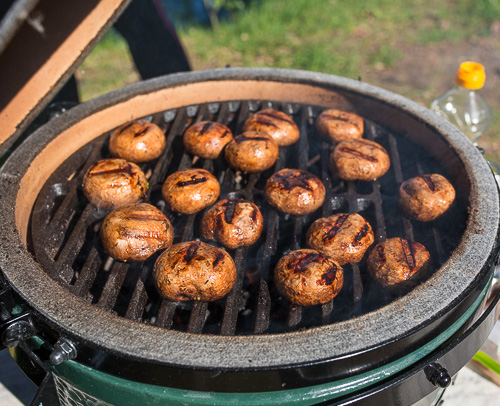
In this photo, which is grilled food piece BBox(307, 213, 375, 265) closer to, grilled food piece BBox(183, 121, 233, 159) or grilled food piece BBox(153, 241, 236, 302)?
grilled food piece BBox(153, 241, 236, 302)

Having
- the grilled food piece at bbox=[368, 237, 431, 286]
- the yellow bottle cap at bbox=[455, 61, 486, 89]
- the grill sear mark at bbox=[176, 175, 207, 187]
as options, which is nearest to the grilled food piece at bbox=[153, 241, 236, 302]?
the grill sear mark at bbox=[176, 175, 207, 187]

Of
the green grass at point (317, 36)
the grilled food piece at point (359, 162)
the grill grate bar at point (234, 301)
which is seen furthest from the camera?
the green grass at point (317, 36)

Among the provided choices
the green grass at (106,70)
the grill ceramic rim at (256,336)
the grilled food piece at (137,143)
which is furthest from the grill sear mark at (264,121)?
the green grass at (106,70)

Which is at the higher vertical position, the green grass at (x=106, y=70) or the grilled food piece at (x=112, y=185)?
the grilled food piece at (x=112, y=185)

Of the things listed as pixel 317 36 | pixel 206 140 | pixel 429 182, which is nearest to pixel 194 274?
pixel 206 140

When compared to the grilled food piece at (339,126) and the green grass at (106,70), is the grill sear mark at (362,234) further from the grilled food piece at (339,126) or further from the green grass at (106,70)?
the green grass at (106,70)
